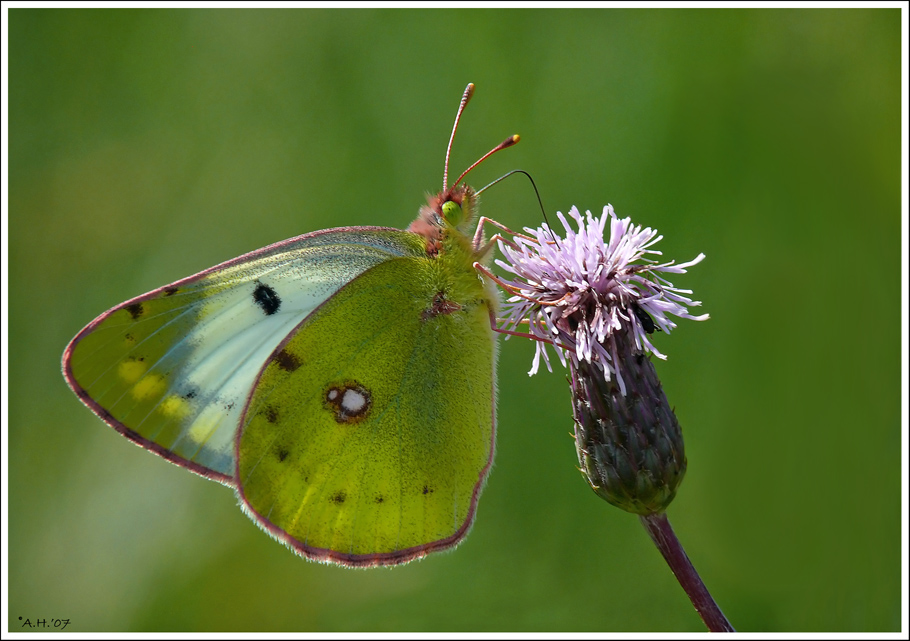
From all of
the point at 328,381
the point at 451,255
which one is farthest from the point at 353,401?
the point at 451,255

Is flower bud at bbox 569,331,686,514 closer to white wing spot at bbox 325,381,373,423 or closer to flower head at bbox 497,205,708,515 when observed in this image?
flower head at bbox 497,205,708,515

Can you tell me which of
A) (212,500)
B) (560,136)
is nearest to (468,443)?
(212,500)

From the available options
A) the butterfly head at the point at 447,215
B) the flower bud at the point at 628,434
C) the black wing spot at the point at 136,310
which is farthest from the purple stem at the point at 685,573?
the black wing spot at the point at 136,310

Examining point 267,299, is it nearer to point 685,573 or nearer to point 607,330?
point 607,330

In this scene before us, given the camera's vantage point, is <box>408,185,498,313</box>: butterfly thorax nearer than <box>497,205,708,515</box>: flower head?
No

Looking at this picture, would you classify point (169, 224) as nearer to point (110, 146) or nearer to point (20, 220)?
point (110, 146)

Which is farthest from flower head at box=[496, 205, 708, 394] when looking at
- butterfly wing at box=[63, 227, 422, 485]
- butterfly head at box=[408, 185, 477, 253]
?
butterfly wing at box=[63, 227, 422, 485]
